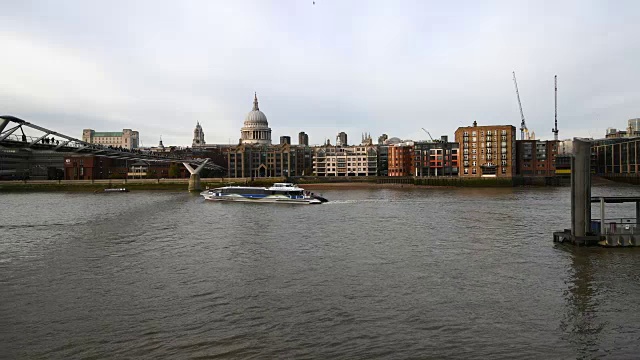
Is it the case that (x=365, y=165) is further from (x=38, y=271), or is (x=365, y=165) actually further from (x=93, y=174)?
(x=38, y=271)

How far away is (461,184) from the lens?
111 metres

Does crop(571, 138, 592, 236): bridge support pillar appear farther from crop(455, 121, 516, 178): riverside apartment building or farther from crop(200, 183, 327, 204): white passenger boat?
crop(455, 121, 516, 178): riverside apartment building

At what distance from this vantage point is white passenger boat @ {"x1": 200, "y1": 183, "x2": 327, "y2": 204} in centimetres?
6331

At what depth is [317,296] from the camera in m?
16.8

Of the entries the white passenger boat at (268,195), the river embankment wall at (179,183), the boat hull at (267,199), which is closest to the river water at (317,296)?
the boat hull at (267,199)

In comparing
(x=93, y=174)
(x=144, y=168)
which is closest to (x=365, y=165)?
(x=144, y=168)

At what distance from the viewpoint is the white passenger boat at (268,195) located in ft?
208

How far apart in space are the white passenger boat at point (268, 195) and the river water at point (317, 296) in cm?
3096

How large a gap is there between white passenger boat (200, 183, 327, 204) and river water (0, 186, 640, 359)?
31.0 meters

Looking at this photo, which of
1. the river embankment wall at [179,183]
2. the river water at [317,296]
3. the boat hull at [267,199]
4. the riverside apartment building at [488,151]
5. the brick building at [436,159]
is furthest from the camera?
the brick building at [436,159]

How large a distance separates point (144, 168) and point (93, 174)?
47.1 ft

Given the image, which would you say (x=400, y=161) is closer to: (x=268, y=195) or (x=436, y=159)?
(x=436, y=159)

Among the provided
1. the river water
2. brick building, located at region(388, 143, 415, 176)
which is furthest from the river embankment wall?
the river water

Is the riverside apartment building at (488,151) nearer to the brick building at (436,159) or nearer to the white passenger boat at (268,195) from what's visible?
→ the brick building at (436,159)
